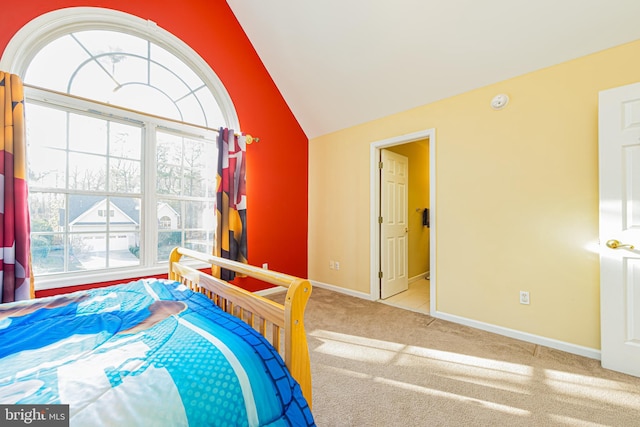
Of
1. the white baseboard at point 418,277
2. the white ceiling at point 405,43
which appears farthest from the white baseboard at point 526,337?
the white ceiling at point 405,43

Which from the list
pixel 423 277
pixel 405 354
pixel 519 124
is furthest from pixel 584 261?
pixel 423 277

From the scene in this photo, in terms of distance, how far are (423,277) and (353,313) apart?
214cm

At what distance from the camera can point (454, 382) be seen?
1.68 m

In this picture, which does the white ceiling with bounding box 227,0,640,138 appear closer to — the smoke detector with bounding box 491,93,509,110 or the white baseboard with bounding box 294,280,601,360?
the smoke detector with bounding box 491,93,509,110

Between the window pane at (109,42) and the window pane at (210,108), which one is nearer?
the window pane at (109,42)

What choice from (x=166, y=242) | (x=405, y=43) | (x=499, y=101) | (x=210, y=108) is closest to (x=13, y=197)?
(x=166, y=242)

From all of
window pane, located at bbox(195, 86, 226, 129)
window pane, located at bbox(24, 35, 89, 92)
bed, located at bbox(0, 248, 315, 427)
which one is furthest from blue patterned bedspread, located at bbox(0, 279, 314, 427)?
window pane, located at bbox(195, 86, 226, 129)

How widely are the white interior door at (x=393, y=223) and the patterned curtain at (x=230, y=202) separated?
1.69 metres

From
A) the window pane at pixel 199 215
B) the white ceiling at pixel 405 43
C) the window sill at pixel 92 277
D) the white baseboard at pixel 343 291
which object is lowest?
the white baseboard at pixel 343 291

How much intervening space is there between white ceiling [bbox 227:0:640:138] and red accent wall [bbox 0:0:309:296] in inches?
10.1

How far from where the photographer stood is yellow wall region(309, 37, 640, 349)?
1.98 meters

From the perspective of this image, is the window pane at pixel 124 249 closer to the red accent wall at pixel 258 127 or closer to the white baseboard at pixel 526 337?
the red accent wall at pixel 258 127

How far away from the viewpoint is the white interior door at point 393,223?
11.1 feet

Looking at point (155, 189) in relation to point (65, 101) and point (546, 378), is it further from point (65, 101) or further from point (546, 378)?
point (546, 378)
